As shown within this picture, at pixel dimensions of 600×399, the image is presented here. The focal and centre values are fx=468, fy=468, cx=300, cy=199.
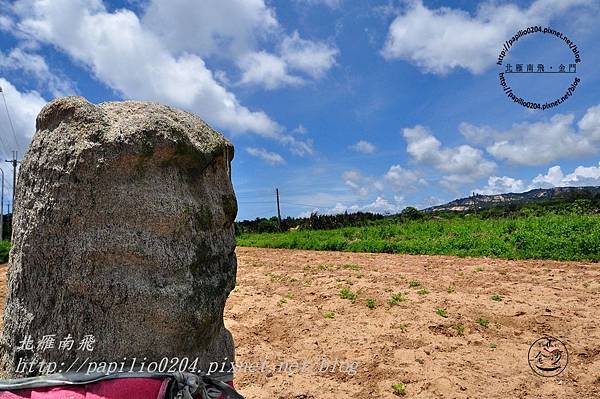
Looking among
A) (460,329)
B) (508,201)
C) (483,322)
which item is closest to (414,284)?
(483,322)

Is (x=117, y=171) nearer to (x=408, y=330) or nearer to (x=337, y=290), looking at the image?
(x=408, y=330)

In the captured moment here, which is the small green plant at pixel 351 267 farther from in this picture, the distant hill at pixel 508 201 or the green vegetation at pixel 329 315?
the distant hill at pixel 508 201

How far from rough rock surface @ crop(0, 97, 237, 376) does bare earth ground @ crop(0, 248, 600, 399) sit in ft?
7.38

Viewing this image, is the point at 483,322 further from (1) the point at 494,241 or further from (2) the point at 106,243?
(1) the point at 494,241

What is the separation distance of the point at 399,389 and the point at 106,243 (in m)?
2.98

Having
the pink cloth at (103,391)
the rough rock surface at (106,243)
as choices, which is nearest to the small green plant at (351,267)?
the rough rock surface at (106,243)

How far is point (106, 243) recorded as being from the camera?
203 cm

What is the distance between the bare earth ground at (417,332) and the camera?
414cm

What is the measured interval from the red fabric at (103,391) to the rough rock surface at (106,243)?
179 mm

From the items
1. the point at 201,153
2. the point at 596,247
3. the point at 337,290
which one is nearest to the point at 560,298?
the point at 337,290

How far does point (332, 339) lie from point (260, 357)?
2.83 ft

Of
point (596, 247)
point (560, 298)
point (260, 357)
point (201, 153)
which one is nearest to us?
point (201, 153)

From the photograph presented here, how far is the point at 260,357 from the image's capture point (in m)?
4.85

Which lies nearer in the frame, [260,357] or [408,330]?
[260,357]
